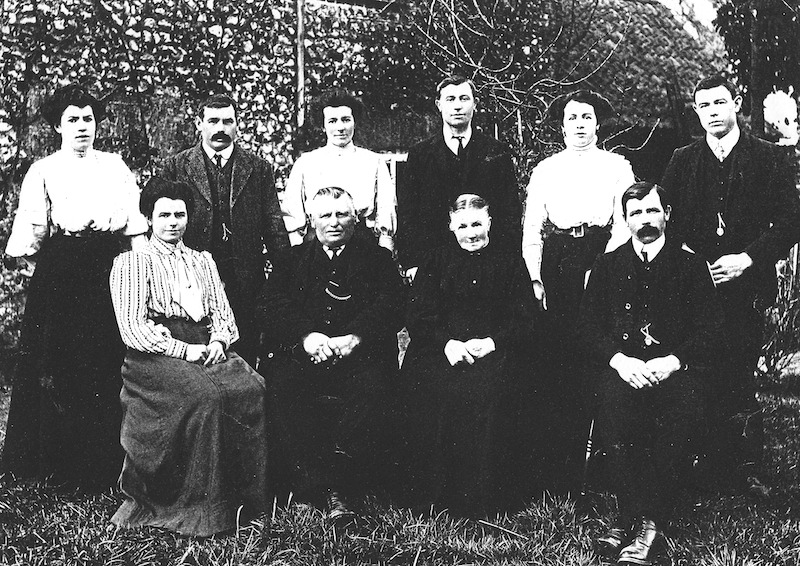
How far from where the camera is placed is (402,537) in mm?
3717

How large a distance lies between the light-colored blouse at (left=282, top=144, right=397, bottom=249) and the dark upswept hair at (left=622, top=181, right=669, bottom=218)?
113 cm

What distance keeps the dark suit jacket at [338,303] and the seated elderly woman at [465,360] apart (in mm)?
120

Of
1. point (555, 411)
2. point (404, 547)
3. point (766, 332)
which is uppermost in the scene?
point (766, 332)

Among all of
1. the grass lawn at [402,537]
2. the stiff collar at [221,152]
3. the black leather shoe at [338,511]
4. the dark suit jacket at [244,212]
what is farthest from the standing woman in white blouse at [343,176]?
the grass lawn at [402,537]

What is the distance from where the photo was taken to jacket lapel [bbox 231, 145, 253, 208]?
432 cm

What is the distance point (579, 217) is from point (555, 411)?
0.94 metres

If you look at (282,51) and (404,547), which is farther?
(282,51)

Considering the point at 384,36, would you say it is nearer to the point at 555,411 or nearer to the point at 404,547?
the point at 555,411

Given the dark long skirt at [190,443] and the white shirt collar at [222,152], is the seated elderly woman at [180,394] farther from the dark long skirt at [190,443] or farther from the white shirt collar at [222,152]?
the white shirt collar at [222,152]

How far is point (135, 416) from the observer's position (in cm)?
379

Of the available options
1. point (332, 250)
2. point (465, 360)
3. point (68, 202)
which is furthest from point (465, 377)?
point (68, 202)

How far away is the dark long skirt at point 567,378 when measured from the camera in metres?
3.97

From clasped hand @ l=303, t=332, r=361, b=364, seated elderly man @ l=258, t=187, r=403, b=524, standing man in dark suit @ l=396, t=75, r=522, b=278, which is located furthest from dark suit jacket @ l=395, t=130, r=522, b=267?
clasped hand @ l=303, t=332, r=361, b=364

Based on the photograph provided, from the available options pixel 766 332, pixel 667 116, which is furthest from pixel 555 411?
pixel 667 116
